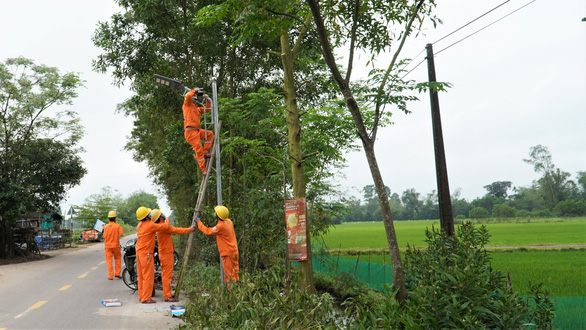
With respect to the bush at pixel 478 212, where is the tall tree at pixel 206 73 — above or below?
above

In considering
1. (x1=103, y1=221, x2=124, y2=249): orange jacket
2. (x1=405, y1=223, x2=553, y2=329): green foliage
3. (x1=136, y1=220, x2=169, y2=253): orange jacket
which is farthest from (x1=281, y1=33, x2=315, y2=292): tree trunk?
(x1=103, y1=221, x2=124, y2=249): orange jacket

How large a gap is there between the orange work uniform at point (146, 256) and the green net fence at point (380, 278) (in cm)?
421

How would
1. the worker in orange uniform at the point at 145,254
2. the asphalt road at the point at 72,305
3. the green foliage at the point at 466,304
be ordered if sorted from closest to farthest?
the green foliage at the point at 466,304 → the asphalt road at the point at 72,305 → the worker in orange uniform at the point at 145,254

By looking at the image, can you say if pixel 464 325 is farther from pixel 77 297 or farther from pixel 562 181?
pixel 562 181

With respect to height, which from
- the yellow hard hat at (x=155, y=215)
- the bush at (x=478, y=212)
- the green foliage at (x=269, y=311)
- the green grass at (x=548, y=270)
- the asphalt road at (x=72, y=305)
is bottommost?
the green grass at (x=548, y=270)

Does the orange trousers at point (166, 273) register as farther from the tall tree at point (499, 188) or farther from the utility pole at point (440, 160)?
the tall tree at point (499, 188)

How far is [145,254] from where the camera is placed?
9.87 m

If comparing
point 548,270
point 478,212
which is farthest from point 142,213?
point 478,212

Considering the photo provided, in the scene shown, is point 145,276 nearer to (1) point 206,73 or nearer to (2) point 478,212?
(1) point 206,73

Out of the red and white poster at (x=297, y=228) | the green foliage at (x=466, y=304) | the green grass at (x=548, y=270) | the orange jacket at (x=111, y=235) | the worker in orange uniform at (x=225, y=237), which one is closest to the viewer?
the green foliage at (x=466, y=304)

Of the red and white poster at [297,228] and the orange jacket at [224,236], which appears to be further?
the orange jacket at [224,236]

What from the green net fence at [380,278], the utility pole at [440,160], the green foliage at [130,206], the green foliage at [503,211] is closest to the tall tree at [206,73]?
the green net fence at [380,278]

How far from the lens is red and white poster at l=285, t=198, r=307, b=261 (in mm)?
8469

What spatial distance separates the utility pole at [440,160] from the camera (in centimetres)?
1020
